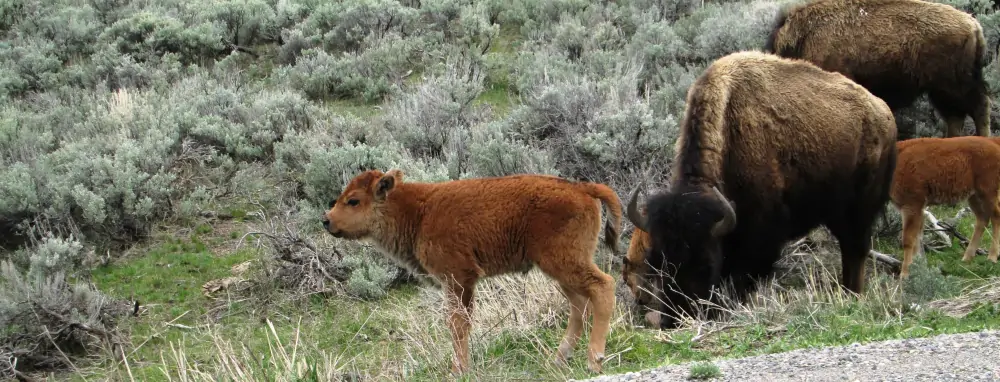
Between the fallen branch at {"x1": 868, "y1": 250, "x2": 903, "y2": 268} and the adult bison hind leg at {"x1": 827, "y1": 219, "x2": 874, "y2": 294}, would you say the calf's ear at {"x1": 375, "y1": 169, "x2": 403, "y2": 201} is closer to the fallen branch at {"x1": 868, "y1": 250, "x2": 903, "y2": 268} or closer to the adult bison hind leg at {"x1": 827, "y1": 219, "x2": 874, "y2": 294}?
the adult bison hind leg at {"x1": 827, "y1": 219, "x2": 874, "y2": 294}

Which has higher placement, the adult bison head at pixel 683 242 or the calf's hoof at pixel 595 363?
the adult bison head at pixel 683 242

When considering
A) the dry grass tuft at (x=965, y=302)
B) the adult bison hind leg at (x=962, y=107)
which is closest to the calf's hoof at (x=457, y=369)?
the dry grass tuft at (x=965, y=302)

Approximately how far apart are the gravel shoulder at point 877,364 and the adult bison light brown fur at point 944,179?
13.2 ft

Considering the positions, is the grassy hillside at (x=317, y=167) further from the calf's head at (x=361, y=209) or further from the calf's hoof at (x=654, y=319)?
the calf's head at (x=361, y=209)

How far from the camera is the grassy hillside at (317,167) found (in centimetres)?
720

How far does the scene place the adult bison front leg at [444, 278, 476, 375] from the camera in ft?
21.7

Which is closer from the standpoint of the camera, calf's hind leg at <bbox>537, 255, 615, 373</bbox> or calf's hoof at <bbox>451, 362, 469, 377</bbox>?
calf's hoof at <bbox>451, 362, 469, 377</bbox>

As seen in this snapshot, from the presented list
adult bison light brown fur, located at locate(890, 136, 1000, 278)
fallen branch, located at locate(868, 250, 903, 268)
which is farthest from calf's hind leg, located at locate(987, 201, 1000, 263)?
fallen branch, located at locate(868, 250, 903, 268)

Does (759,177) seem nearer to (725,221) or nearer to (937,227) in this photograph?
(725,221)

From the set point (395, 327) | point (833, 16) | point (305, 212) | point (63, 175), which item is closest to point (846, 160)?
point (833, 16)

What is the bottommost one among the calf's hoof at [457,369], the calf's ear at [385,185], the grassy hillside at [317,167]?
the grassy hillside at [317,167]

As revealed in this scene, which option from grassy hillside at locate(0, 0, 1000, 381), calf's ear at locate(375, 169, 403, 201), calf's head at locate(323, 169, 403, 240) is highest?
calf's ear at locate(375, 169, 403, 201)

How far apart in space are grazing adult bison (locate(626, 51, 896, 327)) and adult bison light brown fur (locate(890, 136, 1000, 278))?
2.62ft

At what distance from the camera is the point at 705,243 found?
7.33 m
